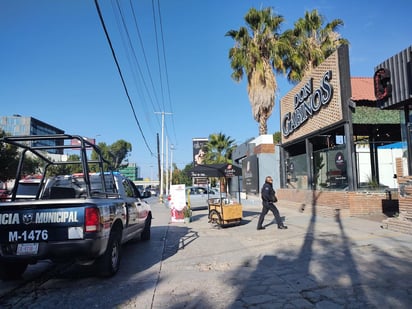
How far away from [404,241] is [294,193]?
35.7 ft

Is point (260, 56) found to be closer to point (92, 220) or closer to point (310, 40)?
point (310, 40)

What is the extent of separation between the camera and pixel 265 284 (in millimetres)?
5570

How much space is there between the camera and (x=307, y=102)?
699 inches

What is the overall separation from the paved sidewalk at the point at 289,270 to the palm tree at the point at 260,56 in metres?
14.6

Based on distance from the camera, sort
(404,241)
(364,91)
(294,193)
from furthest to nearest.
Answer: (294,193) < (364,91) < (404,241)

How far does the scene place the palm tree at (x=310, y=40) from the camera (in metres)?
23.4

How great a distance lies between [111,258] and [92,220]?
39.2 inches

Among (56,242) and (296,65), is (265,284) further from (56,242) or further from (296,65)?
(296,65)

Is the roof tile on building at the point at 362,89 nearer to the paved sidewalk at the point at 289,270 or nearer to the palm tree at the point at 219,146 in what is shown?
the paved sidewalk at the point at 289,270

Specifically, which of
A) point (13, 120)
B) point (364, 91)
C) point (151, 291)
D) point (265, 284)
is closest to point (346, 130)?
point (364, 91)

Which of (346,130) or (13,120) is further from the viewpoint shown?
(13,120)

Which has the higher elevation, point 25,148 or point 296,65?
point 296,65

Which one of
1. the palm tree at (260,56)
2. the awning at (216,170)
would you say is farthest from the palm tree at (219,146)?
the awning at (216,170)

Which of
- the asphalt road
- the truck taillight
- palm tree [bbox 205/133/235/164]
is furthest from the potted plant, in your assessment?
palm tree [bbox 205/133/235/164]
